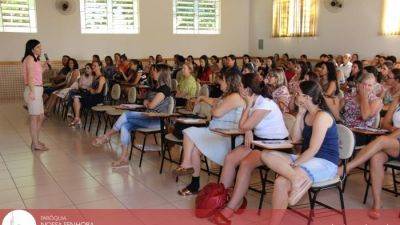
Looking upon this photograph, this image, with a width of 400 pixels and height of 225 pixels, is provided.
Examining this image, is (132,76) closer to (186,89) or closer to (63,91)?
(63,91)

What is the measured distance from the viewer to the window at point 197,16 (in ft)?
40.8

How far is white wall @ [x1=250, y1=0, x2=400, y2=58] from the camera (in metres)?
9.11

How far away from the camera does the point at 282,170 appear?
112 inches

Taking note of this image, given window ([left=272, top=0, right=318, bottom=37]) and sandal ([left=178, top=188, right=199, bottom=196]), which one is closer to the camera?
sandal ([left=178, top=188, right=199, bottom=196])

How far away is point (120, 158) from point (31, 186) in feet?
3.64

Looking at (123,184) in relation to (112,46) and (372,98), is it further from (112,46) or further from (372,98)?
(112,46)

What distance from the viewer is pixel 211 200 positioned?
3.20 m

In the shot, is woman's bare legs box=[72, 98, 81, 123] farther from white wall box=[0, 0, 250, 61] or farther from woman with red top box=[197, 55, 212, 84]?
white wall box=[0, 0, 250, 61]

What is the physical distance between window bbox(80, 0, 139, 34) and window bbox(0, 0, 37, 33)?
50.9 inches

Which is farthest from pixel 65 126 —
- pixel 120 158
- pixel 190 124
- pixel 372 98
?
pixel 372 98

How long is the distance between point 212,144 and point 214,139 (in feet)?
0.20

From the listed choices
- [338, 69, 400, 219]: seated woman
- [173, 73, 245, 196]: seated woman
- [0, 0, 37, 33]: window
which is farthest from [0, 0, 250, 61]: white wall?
[338, 69, 400, 219]: seated woman

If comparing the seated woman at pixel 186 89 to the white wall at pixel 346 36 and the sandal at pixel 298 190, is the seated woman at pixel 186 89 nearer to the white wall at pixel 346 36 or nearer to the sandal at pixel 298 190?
the sandal at pixel 298 190

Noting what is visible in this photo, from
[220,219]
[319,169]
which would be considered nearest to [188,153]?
[220,219]
